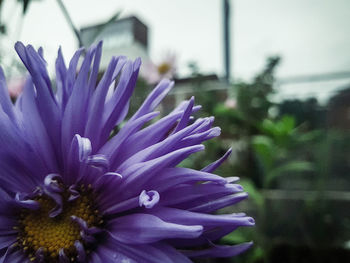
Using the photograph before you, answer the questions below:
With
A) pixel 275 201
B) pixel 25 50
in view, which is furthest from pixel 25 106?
pixel 275 201

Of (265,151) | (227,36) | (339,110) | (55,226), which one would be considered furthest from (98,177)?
(227,36)

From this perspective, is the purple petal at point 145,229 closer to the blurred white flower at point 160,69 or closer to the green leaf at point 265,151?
the blurred white flower at point 160,69

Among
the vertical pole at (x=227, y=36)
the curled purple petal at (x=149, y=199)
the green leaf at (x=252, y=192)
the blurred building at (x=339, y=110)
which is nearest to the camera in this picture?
the curled purple petal at (x=149, y=199)

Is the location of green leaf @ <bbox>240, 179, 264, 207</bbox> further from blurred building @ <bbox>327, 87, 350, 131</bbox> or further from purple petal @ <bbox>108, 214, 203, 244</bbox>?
purple petal @ <bbox>108, 214, 203, 244</bbox>

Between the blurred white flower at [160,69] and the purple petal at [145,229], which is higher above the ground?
the purple petal at [145,229]

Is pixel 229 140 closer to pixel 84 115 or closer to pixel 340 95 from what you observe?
pixel 340 95

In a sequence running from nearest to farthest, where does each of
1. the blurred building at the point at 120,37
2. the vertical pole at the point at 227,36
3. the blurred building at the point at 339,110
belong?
the blurred building at the point at 120,37 < the blurred building at the point at 339,110 < the vertical pole at the point at 227,36

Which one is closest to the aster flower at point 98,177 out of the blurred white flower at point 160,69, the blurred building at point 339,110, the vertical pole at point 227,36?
the blurred white flower at point 160,69

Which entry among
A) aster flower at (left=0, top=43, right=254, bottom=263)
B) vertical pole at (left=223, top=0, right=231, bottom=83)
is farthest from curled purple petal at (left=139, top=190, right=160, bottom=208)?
vertical pole at (left=223, top=0, right=231, bottom=83)
